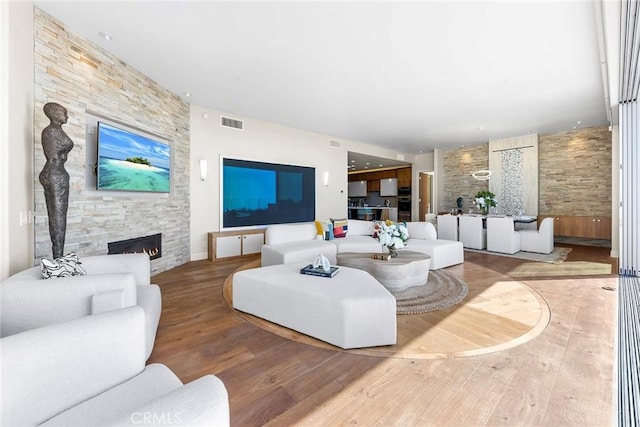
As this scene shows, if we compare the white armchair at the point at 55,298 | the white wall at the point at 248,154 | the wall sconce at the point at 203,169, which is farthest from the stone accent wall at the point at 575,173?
the white armchair at the point at 55,298

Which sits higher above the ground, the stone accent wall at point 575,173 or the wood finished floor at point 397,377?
the stone accent wall at point 575,173

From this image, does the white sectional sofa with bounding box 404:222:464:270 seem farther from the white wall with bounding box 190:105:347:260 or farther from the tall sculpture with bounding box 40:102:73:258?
the tall sculpture with bounding box 40:102:73:258

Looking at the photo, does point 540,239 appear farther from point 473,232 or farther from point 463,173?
point 463,173

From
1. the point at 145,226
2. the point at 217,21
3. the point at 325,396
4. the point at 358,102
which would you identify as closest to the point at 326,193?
the point at 358,102

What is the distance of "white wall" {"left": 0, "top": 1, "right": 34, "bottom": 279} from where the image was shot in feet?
6.78

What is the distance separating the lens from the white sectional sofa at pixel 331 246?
4.28m

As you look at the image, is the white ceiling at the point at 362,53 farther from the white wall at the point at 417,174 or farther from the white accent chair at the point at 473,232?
the white wall at the point at 417,174

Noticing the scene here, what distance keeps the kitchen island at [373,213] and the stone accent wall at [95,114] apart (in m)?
8.64

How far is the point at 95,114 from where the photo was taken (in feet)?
11.0

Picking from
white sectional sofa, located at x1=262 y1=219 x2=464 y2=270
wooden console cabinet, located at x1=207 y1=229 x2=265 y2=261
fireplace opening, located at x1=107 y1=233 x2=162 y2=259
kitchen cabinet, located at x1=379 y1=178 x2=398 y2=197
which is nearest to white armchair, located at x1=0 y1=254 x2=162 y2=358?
fireplace opening, located at x1=107 y1=233 x2=162 y2=259

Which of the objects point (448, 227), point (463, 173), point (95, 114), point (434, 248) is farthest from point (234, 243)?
point (463, 173)

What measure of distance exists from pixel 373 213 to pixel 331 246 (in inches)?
314

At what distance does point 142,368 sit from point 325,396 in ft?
3.32

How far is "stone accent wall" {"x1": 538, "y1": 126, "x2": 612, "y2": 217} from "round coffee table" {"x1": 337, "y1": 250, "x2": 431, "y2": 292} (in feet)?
20.1
